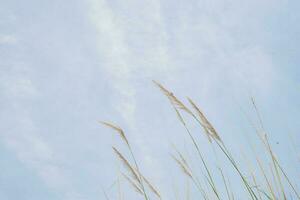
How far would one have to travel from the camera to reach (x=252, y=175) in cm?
254

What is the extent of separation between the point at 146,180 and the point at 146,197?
10cm

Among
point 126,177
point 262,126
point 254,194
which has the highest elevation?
point 262,126

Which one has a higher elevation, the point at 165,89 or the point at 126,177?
the point at 165,89

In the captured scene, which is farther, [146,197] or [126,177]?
[126,177]

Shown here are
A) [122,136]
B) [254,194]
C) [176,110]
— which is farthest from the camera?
[176,110]

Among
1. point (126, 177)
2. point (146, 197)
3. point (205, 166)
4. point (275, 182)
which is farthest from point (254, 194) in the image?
point (126, 177)

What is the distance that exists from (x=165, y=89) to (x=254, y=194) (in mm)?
735

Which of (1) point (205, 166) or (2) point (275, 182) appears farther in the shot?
(1) point (205, 166)

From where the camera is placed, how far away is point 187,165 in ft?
8.48

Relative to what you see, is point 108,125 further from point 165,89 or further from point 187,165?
point 187,165

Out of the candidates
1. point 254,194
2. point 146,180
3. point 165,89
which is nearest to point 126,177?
point 146,180

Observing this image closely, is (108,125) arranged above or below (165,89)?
below

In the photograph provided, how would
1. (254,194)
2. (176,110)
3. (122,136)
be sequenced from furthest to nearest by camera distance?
1. (176,110)
2. (122,136)
3. (254,194)

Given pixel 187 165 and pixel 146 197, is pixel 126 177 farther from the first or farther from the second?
pixel 187 165
